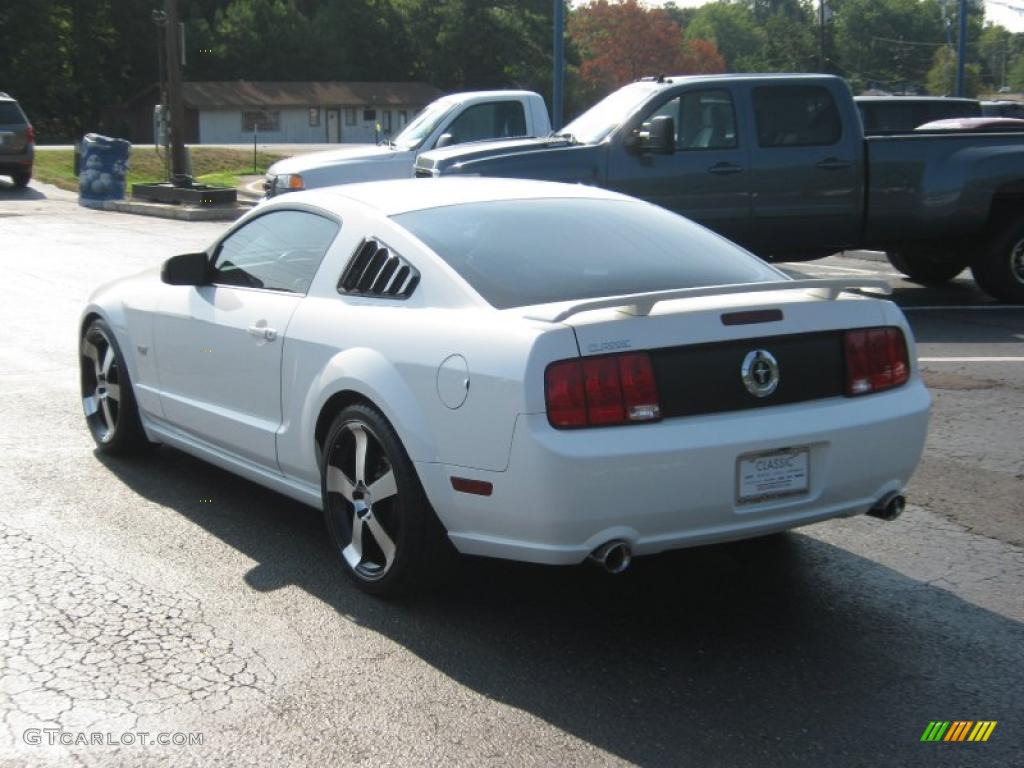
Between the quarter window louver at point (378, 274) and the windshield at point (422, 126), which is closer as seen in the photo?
the quarter window louver at point (378, 274)

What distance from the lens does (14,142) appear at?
2936 centimetres

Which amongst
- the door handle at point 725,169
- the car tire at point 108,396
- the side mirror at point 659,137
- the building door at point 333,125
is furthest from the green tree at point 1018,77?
the car tire at point 108,396

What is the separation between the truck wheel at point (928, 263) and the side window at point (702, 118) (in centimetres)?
245

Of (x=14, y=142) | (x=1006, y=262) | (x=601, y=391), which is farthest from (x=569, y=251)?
(x=14, y=142)

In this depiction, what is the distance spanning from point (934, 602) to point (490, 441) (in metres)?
1.83

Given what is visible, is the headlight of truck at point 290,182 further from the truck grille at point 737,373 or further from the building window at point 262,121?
the building window at point 262,121

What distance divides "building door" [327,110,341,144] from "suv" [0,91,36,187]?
67.0 m

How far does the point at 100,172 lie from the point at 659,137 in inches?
680

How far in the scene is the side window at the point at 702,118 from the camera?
43.8 feet

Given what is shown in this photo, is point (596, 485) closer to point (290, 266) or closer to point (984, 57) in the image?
point (290, 266)

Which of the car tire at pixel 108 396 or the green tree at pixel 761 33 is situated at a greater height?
the green tree at pixel 761 33

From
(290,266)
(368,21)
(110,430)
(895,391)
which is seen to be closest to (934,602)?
(895,391)

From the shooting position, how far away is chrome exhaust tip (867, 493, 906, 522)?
5043mm

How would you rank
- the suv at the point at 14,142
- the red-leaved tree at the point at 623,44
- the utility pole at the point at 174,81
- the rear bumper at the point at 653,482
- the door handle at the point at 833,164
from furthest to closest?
the red-leaved tree at the point at 623,44 < the suv at the point at 14,142 < the utility pole at the point at 174,81 < the door handle at the point at 833,164 < the rear bumper at the point at 653,482
